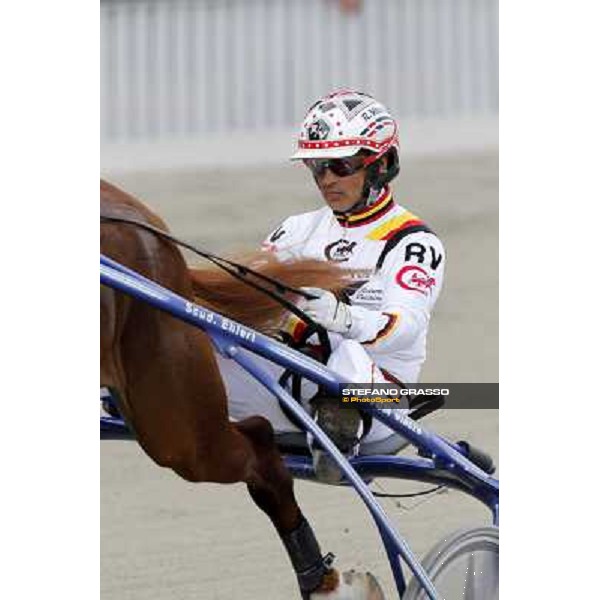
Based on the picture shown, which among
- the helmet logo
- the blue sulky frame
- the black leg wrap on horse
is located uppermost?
the helmet logo

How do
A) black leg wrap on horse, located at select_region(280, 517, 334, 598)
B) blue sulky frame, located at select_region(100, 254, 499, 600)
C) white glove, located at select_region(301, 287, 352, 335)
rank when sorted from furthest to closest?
black leg wrap on horse, located at select_region(280, 517, 334, 598) < white glove, located at select_region(301, 287, 352, 335) < blue sulky frame, located at select_region(100, 254, 499, 600)

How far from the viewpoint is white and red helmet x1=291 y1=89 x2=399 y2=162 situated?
8.62m

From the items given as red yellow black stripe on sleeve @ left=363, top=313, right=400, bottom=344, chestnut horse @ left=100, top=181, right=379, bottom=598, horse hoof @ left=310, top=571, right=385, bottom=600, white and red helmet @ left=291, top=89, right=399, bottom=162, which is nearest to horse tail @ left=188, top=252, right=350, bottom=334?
chestnut horse @ left=100, top=181, right=379, bottom=598

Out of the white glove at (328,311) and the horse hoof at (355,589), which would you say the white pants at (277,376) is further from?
the horse hoof at (355,589)

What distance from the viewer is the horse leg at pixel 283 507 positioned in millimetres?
8656

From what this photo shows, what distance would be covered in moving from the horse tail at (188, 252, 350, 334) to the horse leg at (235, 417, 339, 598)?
20 cm

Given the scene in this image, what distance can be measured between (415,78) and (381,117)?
0.13 m

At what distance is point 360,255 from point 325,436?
36cm

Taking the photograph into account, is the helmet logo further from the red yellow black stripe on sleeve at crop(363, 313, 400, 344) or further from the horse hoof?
the horse hoof
